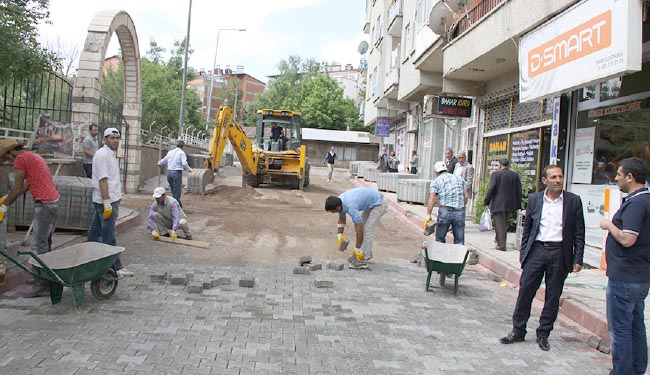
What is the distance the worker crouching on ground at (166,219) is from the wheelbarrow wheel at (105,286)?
11.6 feet

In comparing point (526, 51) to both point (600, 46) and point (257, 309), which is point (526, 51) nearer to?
point (600, 46)

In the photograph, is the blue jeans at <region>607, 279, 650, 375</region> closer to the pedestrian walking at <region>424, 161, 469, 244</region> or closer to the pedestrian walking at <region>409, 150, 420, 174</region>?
the pedestrian walking at <region>424, 161, 469, 244</region>

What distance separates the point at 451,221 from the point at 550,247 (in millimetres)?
3229

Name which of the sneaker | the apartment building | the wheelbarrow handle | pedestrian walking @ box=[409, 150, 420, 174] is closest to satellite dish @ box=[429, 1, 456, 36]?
the apartment building

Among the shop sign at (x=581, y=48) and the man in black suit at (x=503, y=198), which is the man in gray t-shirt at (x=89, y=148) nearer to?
the man in black suit at (x=503, y=198)

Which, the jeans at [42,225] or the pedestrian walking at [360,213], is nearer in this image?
the jeans at [42,225]

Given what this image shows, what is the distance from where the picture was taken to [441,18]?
15.6m

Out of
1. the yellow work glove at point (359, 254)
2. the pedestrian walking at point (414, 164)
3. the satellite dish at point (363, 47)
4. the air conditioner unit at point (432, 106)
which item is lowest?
the yellow work glove at point (359, 254)

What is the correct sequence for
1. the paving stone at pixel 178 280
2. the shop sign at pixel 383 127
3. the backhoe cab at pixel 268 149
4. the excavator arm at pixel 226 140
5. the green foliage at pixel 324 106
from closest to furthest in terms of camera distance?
the paving stone at pixel 178 280 → the excavator arm at pixel 226 140 → the backhoe cab at pixel 268 149 → the shop sign at pixel 383 127 → the green foliage at pixel 324 106

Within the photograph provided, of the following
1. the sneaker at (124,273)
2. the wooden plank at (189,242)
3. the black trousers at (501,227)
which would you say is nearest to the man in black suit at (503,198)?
the black trousers at (501,227)

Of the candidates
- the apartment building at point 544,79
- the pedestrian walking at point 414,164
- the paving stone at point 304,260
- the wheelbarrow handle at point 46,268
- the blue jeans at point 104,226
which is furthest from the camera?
the pedestrian walking at point 414,164

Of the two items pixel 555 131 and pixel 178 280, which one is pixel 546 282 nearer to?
pixel 178 280

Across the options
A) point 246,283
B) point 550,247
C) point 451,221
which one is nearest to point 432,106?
point 451,221

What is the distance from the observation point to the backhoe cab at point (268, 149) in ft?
60.5
